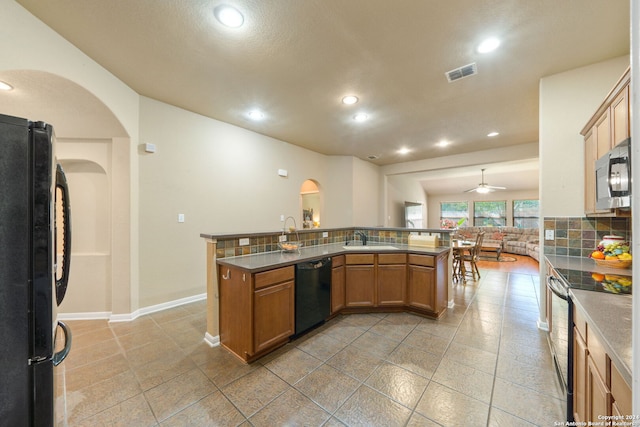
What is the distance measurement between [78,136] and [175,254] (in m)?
1.87

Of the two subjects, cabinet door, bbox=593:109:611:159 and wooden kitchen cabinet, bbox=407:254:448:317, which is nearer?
cabinet door, bbox=593:109:611:159

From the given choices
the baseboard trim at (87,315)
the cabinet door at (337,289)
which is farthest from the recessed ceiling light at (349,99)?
the baseboard trim at (87,315)

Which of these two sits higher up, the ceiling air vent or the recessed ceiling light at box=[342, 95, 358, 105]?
the recessed ceiling light at box=[342, 95, 358, 105]

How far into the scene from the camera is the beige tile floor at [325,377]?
5.29 feet

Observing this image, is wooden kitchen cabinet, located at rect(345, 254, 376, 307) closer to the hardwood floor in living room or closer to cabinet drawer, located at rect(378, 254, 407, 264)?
cabinet drawer, located at rect(378, 254, 407, 264)

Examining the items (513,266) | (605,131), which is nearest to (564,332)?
(605,131)

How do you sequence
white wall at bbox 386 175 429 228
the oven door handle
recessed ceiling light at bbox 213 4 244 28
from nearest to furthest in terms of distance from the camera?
the oven door handle, recessed ceiling light at bbox 213 4 244 28, white wall at bbox 386 175 429 228

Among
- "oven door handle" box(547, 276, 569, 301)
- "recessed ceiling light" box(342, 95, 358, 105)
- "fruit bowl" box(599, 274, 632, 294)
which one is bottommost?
"oven door handle" box(547, 276, 569, 301)

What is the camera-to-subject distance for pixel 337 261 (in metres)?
3.03

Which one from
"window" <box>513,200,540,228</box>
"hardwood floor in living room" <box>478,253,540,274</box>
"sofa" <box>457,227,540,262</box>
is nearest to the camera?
"hardwood floor in living room" <box>478,253,540,274</box>

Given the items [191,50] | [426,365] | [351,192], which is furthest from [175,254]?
[351,192]

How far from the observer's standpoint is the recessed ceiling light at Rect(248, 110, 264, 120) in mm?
3594

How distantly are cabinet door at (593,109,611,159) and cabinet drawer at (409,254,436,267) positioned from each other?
1.72 m

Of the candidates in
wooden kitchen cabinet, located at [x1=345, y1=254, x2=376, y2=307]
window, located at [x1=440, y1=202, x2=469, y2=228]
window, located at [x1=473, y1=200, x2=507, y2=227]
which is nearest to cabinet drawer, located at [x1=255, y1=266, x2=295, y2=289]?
wooden kitchen cabinet, located at [x1=345, y1=254, x2=376, y2=307]
